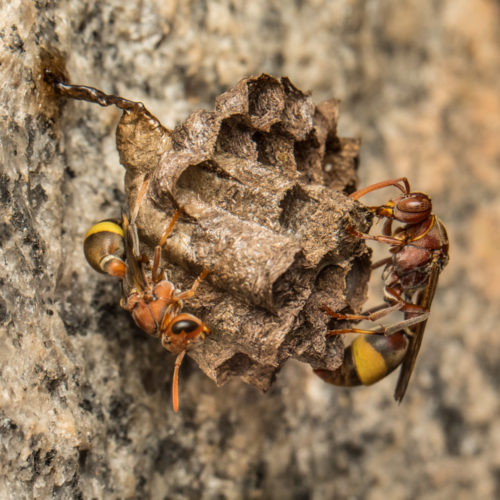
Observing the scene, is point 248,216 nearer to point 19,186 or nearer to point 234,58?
point 19,186

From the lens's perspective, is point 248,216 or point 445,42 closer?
point 248,216

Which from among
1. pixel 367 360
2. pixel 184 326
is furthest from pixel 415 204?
pixel 184 326

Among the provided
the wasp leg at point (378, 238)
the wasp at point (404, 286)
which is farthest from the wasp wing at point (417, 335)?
the wasp leg at point (378, 238)

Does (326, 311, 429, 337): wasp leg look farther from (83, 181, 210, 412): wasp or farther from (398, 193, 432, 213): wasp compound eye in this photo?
(83, 181, 210, 412): wasp

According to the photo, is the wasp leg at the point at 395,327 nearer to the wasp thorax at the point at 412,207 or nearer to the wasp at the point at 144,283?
the wasp thorax at the point at 412,207

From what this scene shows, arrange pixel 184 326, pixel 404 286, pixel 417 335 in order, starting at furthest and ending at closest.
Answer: pixel 404 286, pixel 417 335, pixel 184 326

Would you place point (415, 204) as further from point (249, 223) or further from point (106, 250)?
point (106, 250)

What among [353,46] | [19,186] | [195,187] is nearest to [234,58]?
[353,46]
